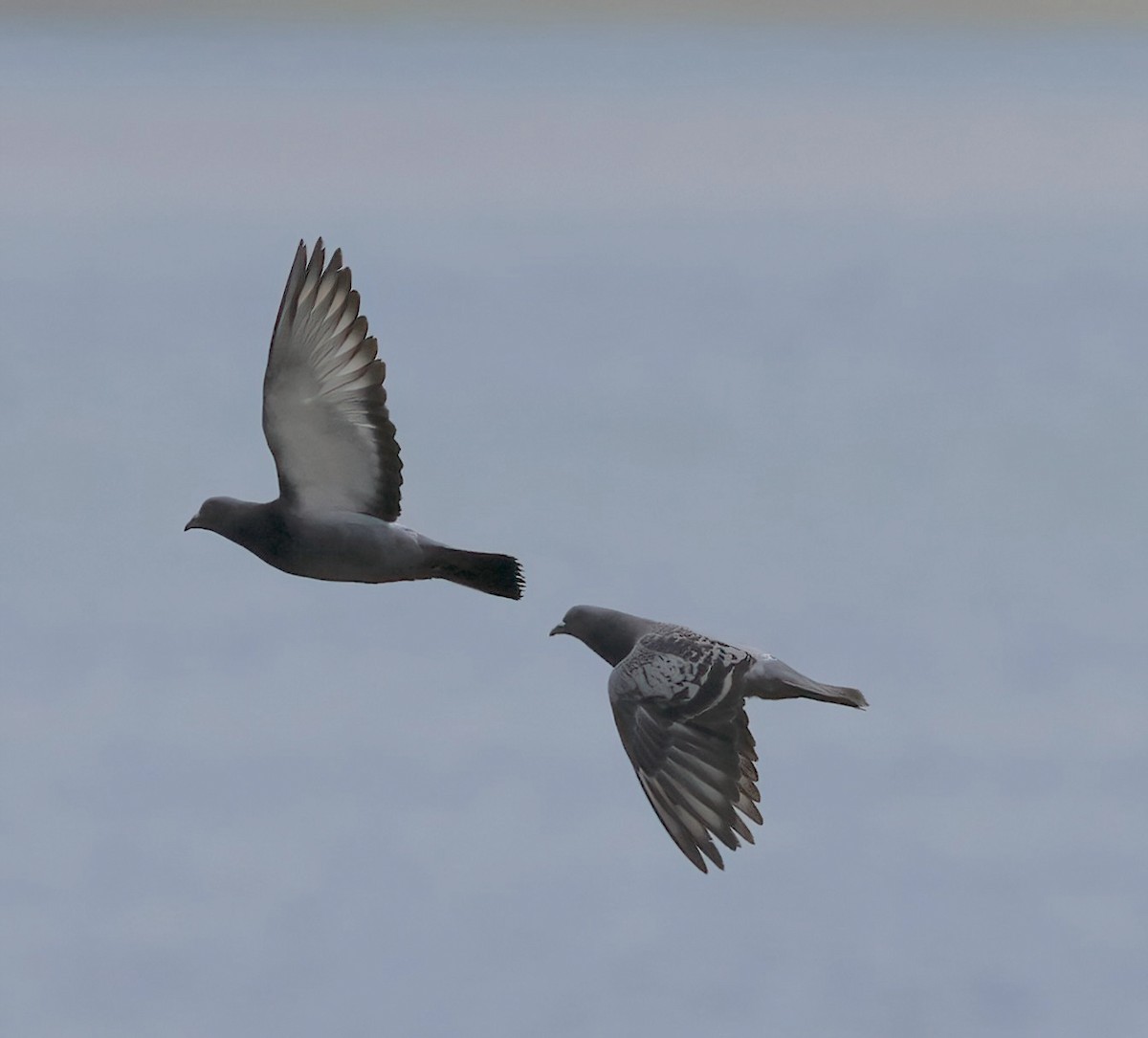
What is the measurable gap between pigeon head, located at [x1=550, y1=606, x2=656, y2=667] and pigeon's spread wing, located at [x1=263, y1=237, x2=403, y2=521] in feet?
4.52

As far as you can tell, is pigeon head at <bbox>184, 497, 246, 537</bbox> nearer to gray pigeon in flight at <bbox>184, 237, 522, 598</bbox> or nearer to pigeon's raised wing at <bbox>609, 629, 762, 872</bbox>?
gray pigeon in flight at <bbox>184, 237, 522, 598</bbox>

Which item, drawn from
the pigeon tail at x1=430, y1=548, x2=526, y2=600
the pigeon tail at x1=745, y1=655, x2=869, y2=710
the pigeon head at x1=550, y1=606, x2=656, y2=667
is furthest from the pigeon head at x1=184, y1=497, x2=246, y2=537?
the pigeon tail at x1=745, y1=655, x2=869, y2=710

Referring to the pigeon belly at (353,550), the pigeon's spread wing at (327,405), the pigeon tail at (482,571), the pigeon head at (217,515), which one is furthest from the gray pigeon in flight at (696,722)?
the pigeon head at (217,515)

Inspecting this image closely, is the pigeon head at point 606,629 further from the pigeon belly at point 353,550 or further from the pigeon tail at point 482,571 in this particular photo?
the pigeon belly at point 353,550

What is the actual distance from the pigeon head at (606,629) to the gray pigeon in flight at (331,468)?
1161 mm

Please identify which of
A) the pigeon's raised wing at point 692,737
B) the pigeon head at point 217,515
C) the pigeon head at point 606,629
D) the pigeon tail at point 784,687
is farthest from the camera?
the pigeon head at point 606,629

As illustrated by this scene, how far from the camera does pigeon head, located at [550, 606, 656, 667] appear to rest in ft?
34.0

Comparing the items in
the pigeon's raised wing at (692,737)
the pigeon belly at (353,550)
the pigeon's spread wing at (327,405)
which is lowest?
the pigeon's raised wing at (692,737)

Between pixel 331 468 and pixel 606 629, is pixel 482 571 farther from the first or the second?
pixel 606 629

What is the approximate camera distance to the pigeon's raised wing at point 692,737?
8938 millimetres

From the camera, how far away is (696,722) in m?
9.18

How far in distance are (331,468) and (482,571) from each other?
97 centimetres

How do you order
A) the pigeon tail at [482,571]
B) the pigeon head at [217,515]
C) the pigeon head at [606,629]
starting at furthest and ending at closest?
1. the pigeon head at [606,629]
2. the pigeon head at [217,515]
3. the pigeon tail at [482,571]

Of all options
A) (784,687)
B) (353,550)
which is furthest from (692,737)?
(353,550)
